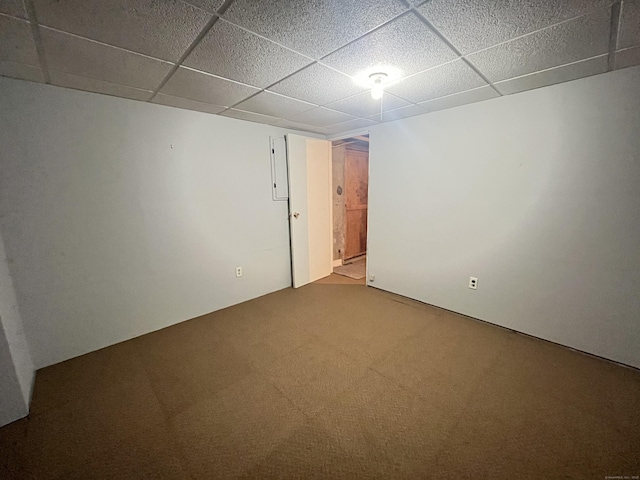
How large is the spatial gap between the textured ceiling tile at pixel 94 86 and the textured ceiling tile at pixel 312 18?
134cm

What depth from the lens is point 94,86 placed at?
1.88 m

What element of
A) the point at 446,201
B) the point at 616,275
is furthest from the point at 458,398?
the point at 446,201

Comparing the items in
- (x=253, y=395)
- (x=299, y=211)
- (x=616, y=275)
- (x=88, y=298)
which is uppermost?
(x=299, y=211)

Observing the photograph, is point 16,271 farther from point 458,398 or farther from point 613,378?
point 613,378

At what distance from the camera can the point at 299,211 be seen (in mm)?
3562

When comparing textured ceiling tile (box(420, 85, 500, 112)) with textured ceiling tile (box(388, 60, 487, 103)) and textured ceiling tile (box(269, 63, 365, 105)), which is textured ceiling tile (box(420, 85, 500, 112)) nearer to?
textured ceiling tile (box(388, 60, 487, 103))

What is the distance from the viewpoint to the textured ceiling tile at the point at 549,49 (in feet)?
4.17

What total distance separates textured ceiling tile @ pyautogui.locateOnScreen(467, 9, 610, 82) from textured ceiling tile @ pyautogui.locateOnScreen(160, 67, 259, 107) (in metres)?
1.69

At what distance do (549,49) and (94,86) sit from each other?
3100 millimetres

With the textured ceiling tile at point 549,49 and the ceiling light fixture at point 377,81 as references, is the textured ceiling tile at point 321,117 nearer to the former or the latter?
the ceiling light fixture at point 377,81

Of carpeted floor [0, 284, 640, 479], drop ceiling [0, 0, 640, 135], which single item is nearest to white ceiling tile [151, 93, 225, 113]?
drop ceiling [0, 0, 640, 135]

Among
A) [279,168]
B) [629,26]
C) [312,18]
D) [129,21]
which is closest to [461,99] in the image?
[629,26]

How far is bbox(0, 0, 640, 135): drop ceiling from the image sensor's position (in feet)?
3.69

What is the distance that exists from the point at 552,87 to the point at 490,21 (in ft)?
4.25
